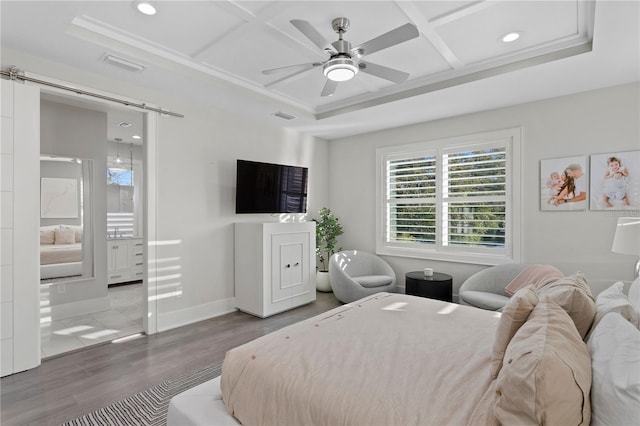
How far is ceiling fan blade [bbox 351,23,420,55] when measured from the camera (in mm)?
2071

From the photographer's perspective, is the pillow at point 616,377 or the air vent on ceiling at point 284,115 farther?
the air vent on ceiling at point 284,115

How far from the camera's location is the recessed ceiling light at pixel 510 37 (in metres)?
2.74

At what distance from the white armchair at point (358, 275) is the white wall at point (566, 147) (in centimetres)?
53

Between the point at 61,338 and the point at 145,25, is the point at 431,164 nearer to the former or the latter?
the point at 145,25

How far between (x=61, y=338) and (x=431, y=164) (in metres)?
4.99

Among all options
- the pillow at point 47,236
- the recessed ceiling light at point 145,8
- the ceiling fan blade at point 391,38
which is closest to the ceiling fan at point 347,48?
the ceiling fan blade at point 391,38

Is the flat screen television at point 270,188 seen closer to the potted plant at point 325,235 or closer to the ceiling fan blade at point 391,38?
the potted plant at point 325,235

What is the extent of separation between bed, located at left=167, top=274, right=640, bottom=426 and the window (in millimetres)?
2287

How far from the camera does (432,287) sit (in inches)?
160

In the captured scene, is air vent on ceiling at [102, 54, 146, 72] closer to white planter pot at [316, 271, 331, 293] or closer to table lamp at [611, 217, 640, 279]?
white planter pot at [316, 271, 331, 293]

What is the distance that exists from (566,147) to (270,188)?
3.62 m

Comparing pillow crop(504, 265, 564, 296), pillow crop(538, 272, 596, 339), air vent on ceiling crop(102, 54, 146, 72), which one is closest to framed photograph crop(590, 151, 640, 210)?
pillow crop(504, 265, 564, 296)

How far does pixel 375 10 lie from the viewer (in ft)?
8.00

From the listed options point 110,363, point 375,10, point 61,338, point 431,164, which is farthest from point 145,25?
point 431,164
